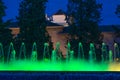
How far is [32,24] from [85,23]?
3649 millimetres

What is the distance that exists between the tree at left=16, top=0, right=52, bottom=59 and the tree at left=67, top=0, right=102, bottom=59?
1940 mm

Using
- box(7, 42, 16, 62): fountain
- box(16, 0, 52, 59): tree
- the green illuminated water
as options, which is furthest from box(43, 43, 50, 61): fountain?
the green illuminated water

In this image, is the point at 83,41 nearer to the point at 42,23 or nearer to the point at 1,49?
the point at 42,23

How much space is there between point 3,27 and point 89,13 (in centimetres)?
602

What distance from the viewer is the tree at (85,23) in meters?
23.1

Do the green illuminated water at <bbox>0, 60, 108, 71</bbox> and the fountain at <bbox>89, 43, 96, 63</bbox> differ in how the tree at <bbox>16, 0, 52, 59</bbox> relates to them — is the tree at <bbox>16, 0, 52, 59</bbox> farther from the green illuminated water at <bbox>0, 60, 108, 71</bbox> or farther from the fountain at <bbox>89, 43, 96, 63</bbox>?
the green illuminated water at <bbox>0, 60, 108, 71</bbox>

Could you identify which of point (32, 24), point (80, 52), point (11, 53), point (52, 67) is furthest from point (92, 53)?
point (52, 67)

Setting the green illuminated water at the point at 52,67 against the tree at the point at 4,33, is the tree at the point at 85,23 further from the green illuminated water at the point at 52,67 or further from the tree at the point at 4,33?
the green illuminated water at the point at 52,67

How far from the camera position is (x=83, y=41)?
2300 centimetres

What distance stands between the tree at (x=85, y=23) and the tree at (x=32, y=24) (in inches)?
76.4

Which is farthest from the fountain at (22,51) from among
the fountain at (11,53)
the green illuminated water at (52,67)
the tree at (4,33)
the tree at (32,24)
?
the green illuminated water at (52,67)

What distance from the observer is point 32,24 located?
75.6 ft
